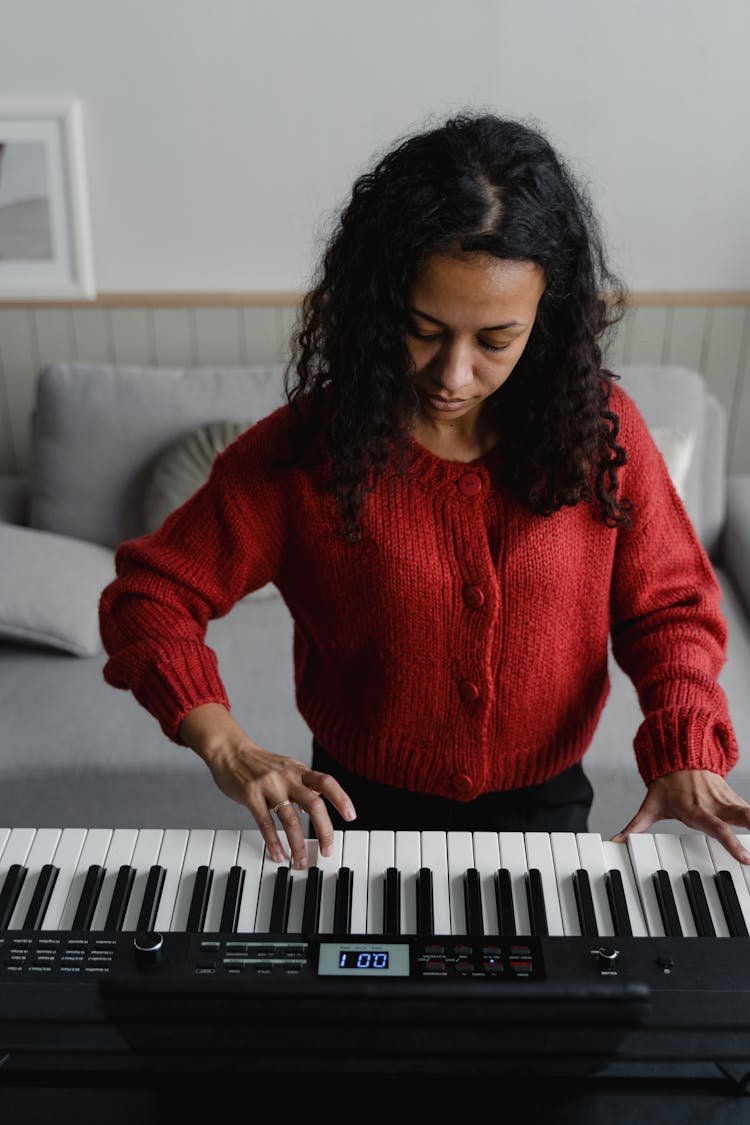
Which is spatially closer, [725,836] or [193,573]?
[725,836]

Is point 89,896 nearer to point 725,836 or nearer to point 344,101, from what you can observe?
point 725,836

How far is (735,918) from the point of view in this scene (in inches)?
35.9

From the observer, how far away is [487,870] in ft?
3.20

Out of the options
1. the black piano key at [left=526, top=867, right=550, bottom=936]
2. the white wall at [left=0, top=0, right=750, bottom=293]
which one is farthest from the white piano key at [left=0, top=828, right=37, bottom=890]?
the white wall at [left=0, top=0, right=750, bottom=293]

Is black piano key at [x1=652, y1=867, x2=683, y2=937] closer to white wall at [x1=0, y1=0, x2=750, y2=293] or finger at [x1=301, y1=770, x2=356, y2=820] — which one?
finger at [x1=301, y1=770, x2=356, y2=820]

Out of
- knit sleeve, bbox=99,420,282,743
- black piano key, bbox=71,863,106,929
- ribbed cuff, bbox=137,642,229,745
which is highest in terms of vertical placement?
knit sleeve, bbox=99,420,282,743

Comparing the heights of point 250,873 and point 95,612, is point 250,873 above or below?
above

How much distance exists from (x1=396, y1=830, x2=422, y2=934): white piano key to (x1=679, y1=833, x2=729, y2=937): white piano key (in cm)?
24

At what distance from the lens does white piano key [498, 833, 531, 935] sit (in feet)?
3.05

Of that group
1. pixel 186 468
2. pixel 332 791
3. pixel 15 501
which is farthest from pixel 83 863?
pixel 15 501

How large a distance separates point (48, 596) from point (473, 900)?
1.53m

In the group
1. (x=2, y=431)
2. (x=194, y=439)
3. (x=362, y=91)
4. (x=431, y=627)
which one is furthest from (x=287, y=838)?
(x=2, y=431)

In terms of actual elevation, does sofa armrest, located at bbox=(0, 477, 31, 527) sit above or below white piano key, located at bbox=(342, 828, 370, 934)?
below

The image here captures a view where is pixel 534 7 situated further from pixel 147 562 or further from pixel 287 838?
pixel 287 838
